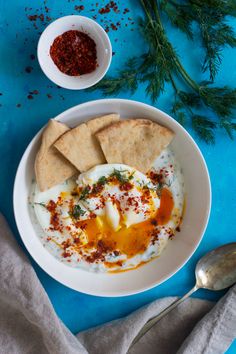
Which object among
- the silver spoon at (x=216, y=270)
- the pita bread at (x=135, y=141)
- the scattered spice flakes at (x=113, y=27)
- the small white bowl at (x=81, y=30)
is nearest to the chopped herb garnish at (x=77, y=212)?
the pita bread at (x=135, y=141)

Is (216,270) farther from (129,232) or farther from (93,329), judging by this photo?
(93,329)

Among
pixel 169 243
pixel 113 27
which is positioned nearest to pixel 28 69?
pixel 113 27

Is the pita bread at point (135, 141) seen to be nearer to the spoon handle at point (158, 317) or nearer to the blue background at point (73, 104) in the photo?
the blue background at point (73, 104)

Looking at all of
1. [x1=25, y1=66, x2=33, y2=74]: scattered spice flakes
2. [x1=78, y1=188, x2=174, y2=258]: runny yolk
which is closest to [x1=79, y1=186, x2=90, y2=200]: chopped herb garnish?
[x1=78, y1=188, x2=174, y2=258]: runny yolk

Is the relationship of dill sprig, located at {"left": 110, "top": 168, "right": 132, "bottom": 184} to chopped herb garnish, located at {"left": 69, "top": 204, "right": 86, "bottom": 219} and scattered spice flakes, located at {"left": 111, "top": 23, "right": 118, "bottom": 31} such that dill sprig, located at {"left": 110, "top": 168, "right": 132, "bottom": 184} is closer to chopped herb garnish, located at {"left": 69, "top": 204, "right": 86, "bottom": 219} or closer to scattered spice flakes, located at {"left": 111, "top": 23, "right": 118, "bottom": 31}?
chopped herb garnish, located at {"left": 69, "top": 204, "right": 86, "bottom": 219}

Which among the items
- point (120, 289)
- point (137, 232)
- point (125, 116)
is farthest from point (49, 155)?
point (120, 289)

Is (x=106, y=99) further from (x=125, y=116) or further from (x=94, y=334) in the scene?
(x=94, y=334)
